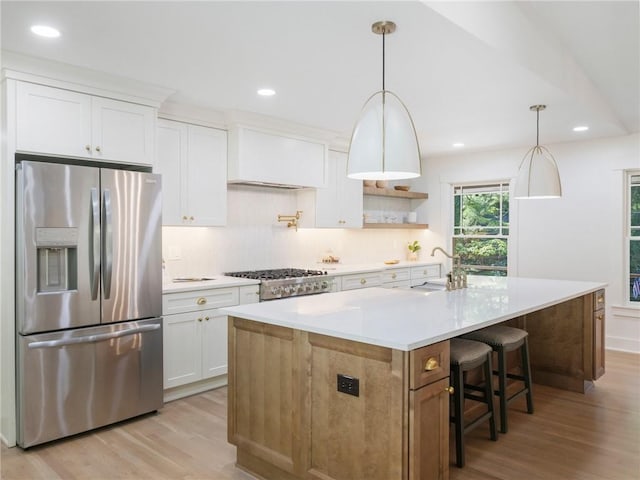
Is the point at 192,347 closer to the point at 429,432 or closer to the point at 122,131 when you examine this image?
the point at 122,131

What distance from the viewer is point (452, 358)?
8.89 feet

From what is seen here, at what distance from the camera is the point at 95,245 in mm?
3141

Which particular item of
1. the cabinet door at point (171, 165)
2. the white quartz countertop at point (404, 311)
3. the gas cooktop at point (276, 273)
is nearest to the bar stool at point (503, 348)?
the white quartz countertop at point (404, 311)

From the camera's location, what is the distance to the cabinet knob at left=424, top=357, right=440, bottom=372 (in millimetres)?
2029

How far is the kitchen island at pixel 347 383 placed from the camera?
6.51ft

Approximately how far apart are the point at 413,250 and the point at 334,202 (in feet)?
6.23

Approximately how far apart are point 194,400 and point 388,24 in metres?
3.02

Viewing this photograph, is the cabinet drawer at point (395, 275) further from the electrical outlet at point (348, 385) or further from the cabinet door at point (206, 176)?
the electrical outlet at point (348, 385)

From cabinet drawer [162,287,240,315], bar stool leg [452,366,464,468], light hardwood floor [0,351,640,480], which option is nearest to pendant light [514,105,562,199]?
light hardwood floor [0,351,640,480]

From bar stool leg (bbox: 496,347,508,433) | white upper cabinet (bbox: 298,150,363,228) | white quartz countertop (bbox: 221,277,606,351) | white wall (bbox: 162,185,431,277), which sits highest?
white upper cabinet (bbox: 298,150,363,228)

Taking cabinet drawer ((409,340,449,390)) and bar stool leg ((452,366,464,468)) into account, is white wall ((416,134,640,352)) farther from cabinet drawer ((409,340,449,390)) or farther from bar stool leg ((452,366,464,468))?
cabinet drawer ((409,340,449,390))

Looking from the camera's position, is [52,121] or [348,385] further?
[52,121]

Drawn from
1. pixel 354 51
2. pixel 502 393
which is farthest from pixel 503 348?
pixel 354 51

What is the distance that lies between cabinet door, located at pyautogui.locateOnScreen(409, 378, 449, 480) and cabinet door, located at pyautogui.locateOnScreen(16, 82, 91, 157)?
2.67 m
